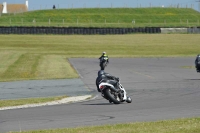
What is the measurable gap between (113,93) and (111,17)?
3769 inches

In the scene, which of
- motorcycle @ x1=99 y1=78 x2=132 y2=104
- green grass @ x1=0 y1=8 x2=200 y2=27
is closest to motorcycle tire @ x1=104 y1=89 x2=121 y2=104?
motorcycle @ x1=99 y1=78 x2=132 y2=104

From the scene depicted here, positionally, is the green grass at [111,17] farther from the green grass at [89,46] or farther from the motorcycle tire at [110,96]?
the motorcycle tire at [110,96]

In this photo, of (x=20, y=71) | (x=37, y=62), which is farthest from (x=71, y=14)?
(x=20, y=71)

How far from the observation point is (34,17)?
111 metres

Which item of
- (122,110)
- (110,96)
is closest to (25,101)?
(110,96)

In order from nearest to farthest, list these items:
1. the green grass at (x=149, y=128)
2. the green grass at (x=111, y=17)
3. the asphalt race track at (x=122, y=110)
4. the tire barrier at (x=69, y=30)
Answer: the green grass at (x=149, y=128)
the asphalt race track at (x=122, y=110)
the tire barrier at (x=69, y=30)
the green grass at (x=111, y=17)

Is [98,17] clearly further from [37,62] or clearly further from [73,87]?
[73,87]

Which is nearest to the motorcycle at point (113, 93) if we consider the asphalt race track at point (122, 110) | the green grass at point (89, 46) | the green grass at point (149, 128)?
the asphalt race track at point (122, 110)

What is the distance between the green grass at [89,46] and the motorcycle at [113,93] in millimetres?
24527

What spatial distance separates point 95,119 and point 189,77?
652 inches

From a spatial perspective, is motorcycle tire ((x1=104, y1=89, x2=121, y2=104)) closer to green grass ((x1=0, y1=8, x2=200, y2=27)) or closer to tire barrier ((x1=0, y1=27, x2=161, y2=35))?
tire barrier ((x1=0, y1=27, x2=161, y2=35))

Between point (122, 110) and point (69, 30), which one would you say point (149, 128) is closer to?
point (122, 110)

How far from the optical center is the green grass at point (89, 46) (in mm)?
53562

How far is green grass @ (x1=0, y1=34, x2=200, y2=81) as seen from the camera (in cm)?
5356
